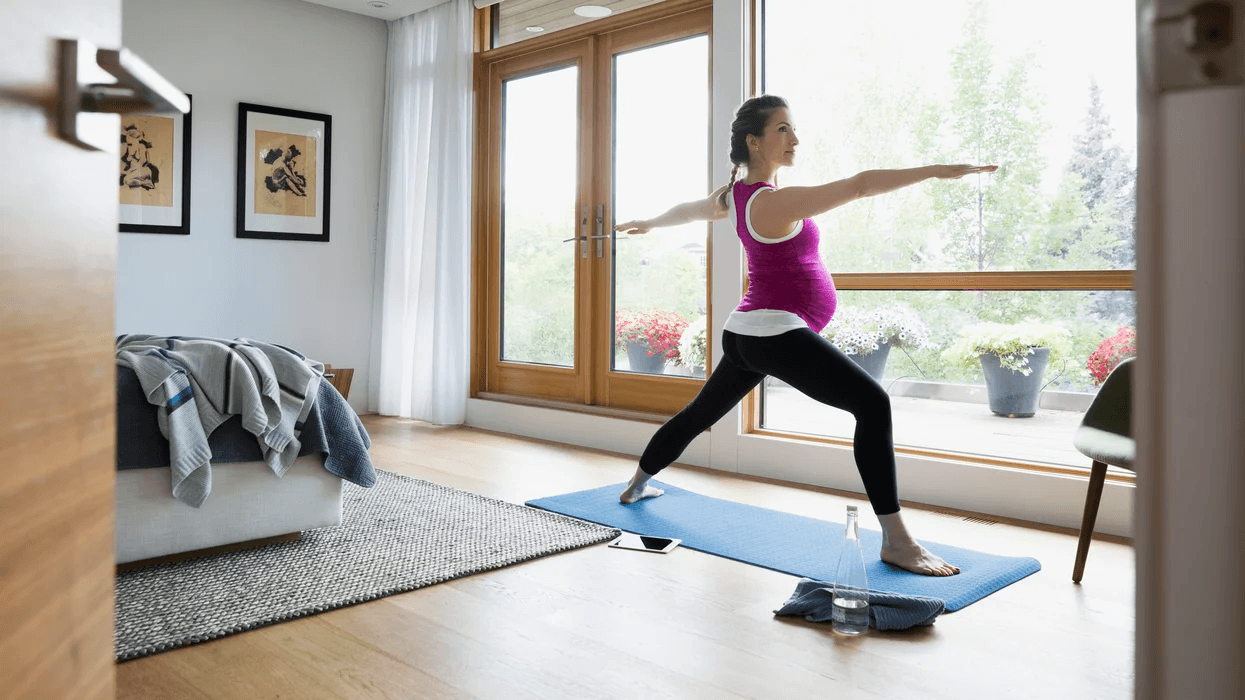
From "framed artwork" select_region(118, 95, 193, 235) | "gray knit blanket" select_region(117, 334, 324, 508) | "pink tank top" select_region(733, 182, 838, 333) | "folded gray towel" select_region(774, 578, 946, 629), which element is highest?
"framed artwork" select_region(118, 95, 193, 235)

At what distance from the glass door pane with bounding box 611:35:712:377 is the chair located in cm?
218

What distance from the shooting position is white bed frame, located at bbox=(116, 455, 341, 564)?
2.54 metres

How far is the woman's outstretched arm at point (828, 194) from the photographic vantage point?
247cm

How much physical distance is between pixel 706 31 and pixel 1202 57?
4.50 meters

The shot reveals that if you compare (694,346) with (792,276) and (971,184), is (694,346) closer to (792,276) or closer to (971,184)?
(971,184)

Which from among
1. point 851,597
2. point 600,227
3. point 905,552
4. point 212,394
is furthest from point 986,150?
point 212,394

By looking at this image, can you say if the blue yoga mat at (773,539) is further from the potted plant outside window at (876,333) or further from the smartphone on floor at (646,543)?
the potted plant outside window at (876,333)

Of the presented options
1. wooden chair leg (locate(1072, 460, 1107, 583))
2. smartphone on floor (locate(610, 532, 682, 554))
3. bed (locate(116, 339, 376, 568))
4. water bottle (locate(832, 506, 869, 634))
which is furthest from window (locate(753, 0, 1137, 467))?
bed (locate(116, 339, 376, 568))

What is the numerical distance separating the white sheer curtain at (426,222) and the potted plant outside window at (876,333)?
2.49 metres

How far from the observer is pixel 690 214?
3.46 meters

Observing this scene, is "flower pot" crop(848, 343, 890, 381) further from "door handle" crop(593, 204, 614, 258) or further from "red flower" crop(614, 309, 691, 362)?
"door handle" crop(593, 204, 614, 258)

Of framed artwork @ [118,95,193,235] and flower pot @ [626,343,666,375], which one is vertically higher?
framed artwork @ [118,95,193,235]

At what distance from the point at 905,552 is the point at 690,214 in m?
1.42

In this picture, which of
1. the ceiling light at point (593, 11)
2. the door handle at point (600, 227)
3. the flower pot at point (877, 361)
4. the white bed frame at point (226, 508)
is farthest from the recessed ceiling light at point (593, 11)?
the white bed frame at point (226, 508)
